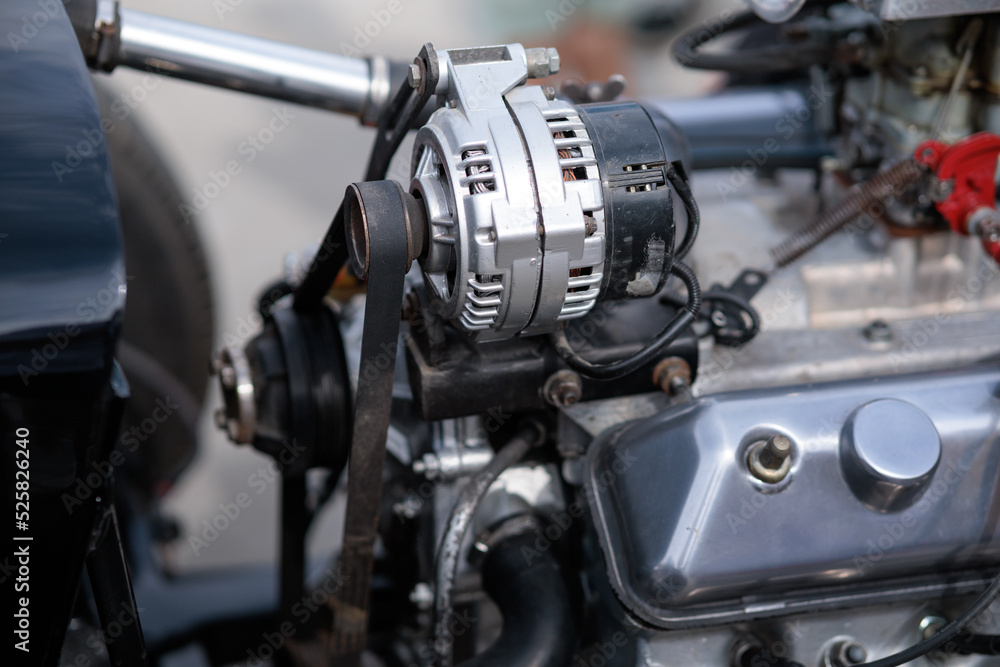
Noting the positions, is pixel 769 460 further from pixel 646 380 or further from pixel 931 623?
pixel 931 623

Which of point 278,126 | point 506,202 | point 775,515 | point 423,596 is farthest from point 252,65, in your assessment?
point 278,126

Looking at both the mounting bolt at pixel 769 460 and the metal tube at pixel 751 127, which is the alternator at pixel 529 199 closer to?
the mounting bolt at pixel 769 460

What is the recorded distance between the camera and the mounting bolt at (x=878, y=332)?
1.04 meters

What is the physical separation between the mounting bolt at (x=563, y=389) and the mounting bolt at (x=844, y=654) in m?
0.34

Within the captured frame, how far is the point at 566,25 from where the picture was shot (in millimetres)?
3434

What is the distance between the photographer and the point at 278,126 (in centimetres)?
297

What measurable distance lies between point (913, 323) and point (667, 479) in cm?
46

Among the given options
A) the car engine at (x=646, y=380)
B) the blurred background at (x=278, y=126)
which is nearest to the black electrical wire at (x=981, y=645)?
the car engine at (x=646, y=380)

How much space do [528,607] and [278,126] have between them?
94.9 inches

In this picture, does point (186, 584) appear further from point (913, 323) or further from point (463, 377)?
point (913, 323)

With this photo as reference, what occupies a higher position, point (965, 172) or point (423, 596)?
point (965, 172)

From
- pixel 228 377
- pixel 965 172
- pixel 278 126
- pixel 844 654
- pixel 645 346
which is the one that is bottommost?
pixel 278 126

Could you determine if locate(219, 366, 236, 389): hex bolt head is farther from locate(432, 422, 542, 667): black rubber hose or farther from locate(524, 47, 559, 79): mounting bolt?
locate(524, 47, 559, 79): mounting bolt

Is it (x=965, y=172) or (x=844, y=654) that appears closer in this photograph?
(x=844, y=654)
